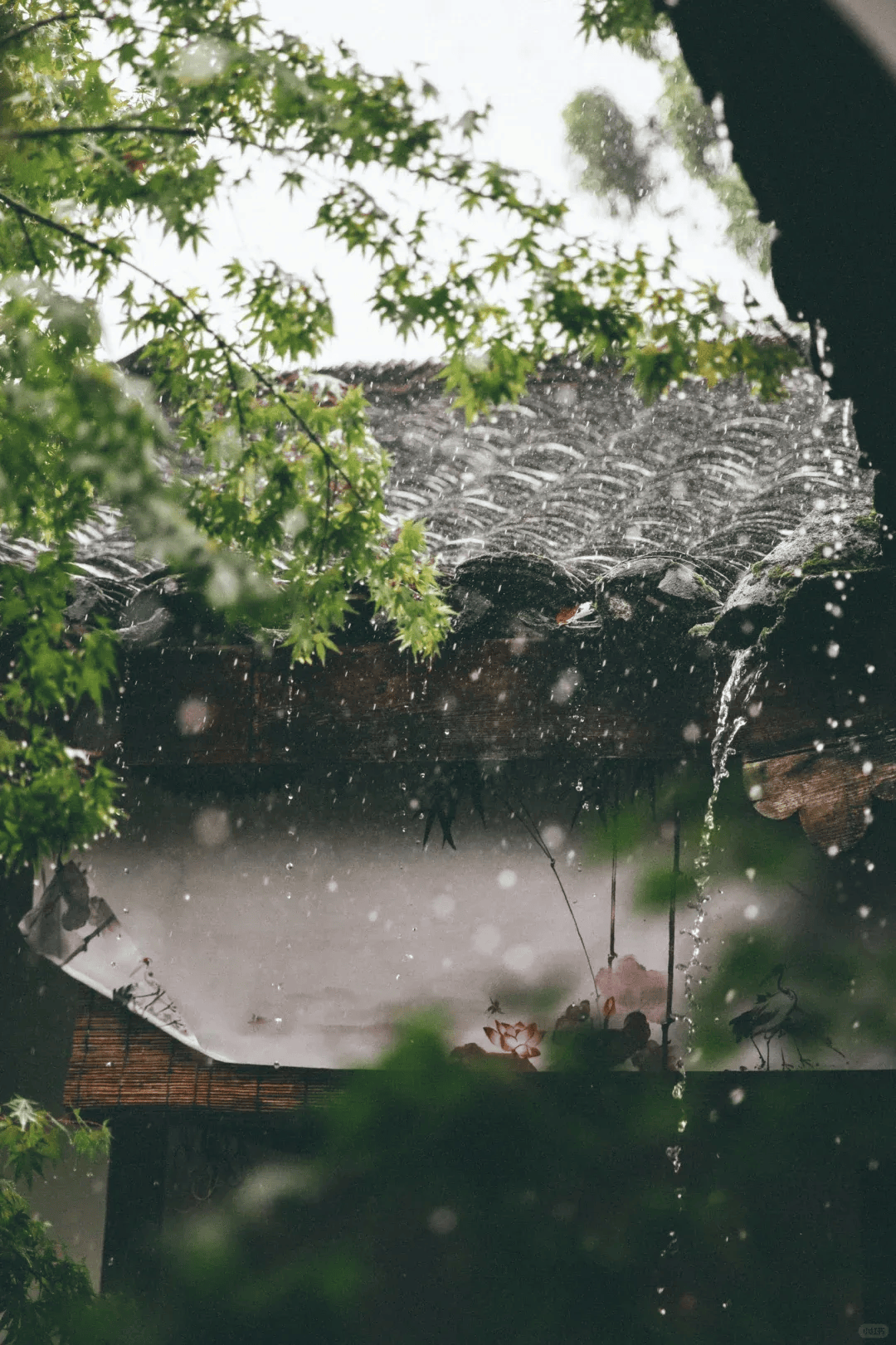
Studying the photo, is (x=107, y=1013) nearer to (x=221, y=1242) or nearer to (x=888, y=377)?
(x=221, y=1242)

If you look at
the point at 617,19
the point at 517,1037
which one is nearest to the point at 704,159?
the point at 617,19

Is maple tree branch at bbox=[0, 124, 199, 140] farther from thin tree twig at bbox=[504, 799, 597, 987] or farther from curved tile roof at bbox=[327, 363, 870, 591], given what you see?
thin tree twig at bbox=[504, 799, 597, 987]

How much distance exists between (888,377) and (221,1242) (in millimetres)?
2501

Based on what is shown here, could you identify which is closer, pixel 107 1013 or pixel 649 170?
pixel 107 1013

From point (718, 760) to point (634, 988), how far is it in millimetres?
855

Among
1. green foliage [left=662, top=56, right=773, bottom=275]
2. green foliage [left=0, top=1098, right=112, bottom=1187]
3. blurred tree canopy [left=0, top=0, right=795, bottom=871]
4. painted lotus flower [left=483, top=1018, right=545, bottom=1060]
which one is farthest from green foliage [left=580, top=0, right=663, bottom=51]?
green foliage [left=662, top=56, right=773, bottom=275]

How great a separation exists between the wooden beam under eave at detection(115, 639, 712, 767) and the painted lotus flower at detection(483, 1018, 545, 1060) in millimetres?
909

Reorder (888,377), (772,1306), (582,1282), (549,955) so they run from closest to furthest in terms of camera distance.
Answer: (888,377) < (582,1282) < (772,1306) < (549,955)

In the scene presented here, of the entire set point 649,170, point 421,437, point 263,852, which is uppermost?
point 649,170

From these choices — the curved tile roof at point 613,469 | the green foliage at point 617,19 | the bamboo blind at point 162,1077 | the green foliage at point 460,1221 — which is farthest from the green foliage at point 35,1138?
the green foliage at point 617,19

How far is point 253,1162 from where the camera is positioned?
404 centimetres

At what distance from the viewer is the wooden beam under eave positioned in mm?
3307

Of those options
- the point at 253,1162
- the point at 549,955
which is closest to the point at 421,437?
the point at 549,955

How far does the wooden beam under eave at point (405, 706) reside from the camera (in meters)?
3.31
